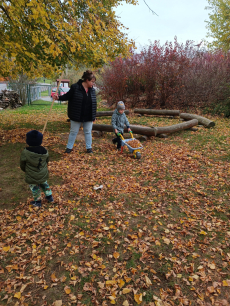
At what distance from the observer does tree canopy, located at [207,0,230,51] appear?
71.5 ft

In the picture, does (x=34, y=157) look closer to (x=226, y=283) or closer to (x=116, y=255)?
(x=116, y=255)

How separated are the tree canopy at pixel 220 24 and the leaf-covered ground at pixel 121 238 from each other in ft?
72.0

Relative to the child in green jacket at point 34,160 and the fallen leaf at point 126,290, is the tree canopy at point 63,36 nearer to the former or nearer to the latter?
the child in green jacket at point 34,160

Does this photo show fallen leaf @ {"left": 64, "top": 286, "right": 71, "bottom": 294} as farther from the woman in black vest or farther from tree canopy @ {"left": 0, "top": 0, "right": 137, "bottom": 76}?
tree canopy @ {"left": 0, "top": 0, "right": 137, "bottom": 76}

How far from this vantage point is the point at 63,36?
5.82 metres

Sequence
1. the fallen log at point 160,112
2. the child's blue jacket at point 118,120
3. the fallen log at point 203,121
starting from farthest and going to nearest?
the fallen log at point 160,112
the fallen log at point 203,121
the child's blue jacket at point 118,120

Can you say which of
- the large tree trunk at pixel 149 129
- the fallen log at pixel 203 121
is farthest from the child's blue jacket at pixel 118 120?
the fallen log at pixel 203 121

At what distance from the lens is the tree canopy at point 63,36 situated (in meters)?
5.63

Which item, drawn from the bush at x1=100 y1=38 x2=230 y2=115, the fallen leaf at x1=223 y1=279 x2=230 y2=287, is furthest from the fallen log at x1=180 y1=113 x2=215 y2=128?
the fallen leaf at x1=223 y1=279 x2=230 y2=287

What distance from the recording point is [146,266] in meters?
2.83

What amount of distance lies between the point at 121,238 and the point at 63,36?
217 inches

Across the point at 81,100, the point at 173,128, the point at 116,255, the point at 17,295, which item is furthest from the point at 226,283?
the point at 173,128

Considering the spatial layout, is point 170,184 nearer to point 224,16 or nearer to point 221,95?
point 221,95

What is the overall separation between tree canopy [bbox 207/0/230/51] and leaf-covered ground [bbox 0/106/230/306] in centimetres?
2195
